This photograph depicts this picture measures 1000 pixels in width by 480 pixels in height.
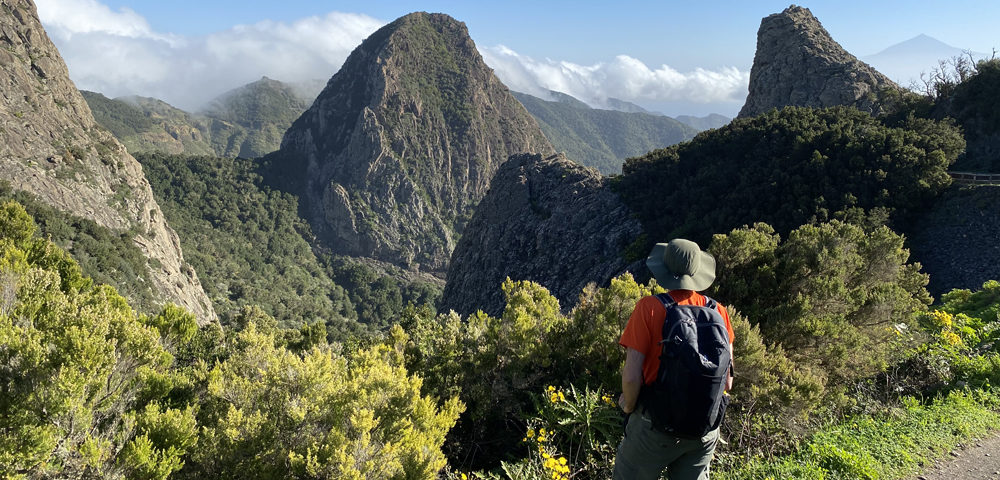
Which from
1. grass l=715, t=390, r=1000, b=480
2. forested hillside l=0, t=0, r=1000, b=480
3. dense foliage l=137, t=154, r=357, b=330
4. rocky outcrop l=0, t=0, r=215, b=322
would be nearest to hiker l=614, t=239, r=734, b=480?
forested hillside l=0, t=0, r=1000, b=480

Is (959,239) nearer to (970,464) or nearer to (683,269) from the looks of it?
(970,464)

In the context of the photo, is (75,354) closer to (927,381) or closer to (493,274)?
(927,381)

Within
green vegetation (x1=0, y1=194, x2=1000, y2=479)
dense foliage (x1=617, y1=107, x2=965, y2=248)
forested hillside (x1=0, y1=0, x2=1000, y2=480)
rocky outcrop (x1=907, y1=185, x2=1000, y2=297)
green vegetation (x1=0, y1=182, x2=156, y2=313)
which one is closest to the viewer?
green vegetation (x1=0, y1=194, x2=1000, y2=479)

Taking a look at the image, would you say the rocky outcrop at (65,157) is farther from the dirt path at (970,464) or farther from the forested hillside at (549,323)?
the dirt path at (970,464)

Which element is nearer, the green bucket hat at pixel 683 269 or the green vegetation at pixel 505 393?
the green bucket hat at pixel 683 269

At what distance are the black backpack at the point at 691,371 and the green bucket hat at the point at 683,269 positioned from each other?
7.0 inches

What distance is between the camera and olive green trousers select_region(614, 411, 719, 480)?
3.54 m

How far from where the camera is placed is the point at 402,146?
5640 inches

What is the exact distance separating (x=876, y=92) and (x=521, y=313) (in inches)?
2188

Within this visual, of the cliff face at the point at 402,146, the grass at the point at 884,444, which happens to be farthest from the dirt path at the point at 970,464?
the cliff face at the point at 402,146

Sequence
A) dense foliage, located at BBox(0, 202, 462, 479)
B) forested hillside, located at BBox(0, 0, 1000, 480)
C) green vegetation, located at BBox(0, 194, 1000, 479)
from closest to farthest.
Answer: dense foliage, located at BBox(0, 202, 462, 479) < green vegetation, located at BBox(0, 194, 1000, 479) < forested hillside, located at BBox(0, 0, 1000, 480)

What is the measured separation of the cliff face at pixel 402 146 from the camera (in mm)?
136500

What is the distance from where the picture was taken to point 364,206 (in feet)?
449

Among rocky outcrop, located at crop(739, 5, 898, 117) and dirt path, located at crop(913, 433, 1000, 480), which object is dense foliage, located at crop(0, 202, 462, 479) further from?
rocky outcrop, located at crop(739, 5, 898, 117)
